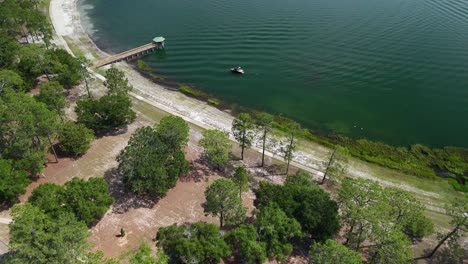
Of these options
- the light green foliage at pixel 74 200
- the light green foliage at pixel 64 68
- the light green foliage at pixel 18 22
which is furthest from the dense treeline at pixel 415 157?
the light green foliage at pixel 18 22

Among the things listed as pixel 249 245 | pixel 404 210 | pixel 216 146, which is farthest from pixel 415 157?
pixel 249 245

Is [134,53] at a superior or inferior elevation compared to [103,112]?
superior

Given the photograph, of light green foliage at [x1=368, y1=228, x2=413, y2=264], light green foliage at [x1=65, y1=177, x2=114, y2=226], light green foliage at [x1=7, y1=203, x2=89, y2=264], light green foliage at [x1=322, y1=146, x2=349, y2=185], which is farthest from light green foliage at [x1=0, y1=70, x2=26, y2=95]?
light green foliage at [x1=368, y1=228, x2=413, y2=264]

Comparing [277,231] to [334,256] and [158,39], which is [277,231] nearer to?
[334,256]

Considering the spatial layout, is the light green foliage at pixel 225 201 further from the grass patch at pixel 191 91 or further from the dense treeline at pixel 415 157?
the grass patch at pixel 191 91

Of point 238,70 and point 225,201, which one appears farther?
point 238,70

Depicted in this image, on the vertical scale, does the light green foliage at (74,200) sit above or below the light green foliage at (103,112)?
below

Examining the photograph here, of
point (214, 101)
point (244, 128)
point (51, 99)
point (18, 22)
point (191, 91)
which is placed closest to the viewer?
point (244, 128)
